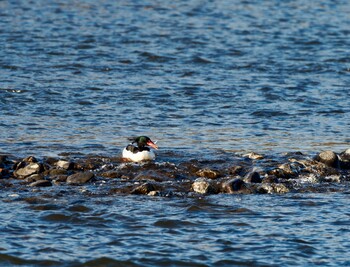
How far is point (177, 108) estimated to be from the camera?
57.2 ft

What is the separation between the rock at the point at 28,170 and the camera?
12320mm

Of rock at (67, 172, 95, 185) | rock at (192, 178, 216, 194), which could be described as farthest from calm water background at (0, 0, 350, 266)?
rock at (67, 172, 95, 185)

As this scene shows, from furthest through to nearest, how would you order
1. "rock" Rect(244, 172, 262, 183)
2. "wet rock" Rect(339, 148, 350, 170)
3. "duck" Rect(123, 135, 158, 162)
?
"wet rock" Rect(339, 148, 350, 170) < "duck" Rect(123, 135, 158, 162) < "rock" Rect(244, 172, 262, 183)

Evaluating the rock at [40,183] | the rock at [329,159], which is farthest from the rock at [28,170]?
the rock at [329,159]

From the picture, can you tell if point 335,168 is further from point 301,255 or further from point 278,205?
point 301,255

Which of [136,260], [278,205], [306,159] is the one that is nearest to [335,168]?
[306,159]

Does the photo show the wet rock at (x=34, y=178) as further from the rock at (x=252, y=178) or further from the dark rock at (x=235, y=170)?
the rock at (x=252, y=178)

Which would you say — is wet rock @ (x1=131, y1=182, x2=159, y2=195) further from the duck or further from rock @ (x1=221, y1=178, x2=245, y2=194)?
the duck

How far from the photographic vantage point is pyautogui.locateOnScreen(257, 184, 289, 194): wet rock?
469 inches

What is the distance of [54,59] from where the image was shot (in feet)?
73.4

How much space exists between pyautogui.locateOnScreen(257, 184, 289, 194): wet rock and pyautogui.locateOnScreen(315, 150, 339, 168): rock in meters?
1.31

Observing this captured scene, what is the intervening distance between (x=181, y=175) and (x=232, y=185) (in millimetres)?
992

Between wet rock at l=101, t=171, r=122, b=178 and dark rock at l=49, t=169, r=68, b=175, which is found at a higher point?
dark rock at l=49, t=169, r=68, b=175

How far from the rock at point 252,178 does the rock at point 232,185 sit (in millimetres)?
276
